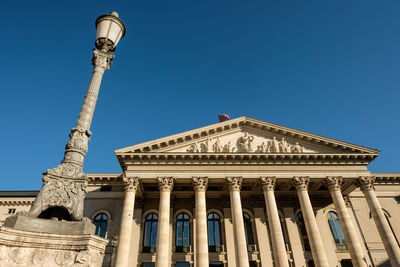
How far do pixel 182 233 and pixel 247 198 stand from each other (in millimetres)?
7602

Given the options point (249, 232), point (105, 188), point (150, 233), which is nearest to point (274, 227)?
point (249, 232)

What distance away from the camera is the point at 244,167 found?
2356cm

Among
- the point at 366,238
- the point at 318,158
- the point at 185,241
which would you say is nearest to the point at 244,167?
the point at 318,158

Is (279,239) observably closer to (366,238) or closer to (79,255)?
(366,238)

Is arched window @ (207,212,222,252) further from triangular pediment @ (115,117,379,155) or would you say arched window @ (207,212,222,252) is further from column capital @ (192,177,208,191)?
triangular pediment @ (115,117,379,155)

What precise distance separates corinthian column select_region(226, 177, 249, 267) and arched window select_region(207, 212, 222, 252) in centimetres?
491

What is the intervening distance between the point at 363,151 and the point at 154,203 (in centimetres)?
2106

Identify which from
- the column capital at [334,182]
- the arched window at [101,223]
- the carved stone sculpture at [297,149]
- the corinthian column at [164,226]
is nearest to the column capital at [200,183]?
the corinthian column at [164,226]

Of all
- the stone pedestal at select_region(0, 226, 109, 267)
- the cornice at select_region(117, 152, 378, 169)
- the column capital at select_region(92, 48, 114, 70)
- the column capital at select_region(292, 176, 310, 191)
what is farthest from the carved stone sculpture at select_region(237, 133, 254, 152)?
the stone pedestal at select_region(0, 226, 109, 267)

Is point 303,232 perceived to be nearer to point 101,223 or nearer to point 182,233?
point 182,233

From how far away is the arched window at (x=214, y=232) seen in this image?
945 inches

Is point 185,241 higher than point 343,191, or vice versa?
point 343,191

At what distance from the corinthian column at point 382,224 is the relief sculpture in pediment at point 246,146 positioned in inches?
240

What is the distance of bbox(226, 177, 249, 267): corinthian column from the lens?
19.1 metres
